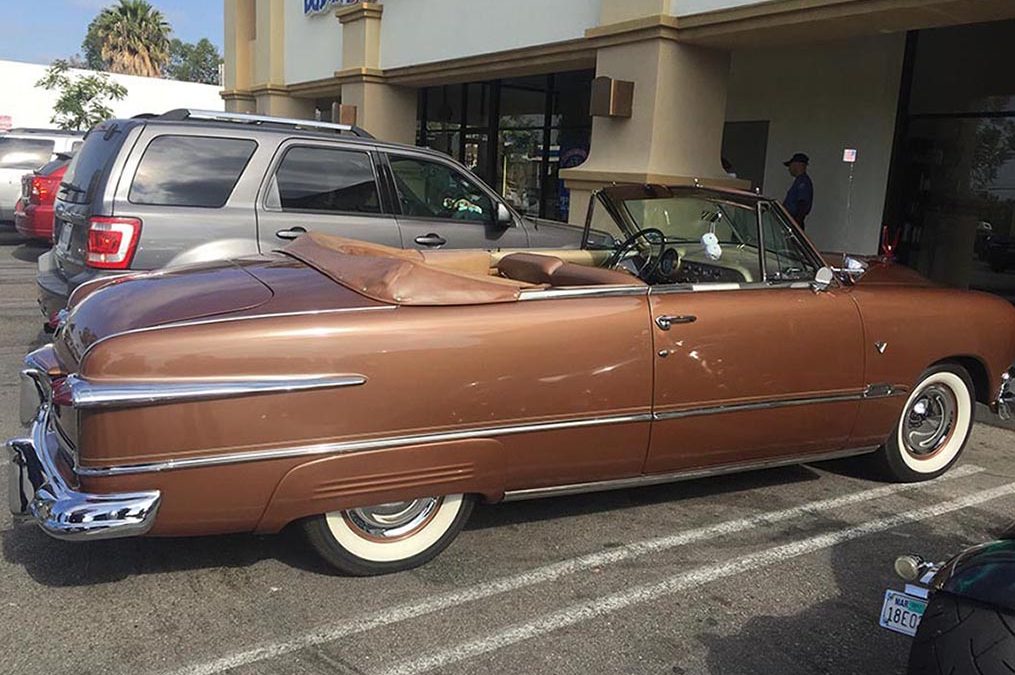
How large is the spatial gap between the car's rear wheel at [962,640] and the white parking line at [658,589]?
1256mm

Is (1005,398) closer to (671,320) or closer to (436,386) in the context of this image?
(671,320)

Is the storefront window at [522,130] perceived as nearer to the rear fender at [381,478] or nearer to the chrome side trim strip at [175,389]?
the rear fender at [381,478]

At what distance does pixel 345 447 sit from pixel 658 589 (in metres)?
1.38

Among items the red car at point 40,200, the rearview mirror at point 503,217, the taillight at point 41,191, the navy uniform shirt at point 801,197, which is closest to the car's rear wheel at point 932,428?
the rearview mirror at point 503,217

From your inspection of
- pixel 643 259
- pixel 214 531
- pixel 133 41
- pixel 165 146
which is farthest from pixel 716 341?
pixel 133 41

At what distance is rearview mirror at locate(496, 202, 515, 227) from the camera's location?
658cm

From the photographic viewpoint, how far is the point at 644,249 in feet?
15.6

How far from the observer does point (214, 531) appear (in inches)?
117

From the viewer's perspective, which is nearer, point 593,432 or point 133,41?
point 593,432

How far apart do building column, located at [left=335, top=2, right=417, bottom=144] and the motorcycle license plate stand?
44.0 ft

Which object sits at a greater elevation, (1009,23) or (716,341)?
(1009,23)

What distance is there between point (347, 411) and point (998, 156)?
964cm

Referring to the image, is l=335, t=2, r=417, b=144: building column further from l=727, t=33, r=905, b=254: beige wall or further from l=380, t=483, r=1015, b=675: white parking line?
l=380, t=483, r=1015, b=675: white parking line

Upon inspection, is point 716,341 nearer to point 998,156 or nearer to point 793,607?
point 793,607
